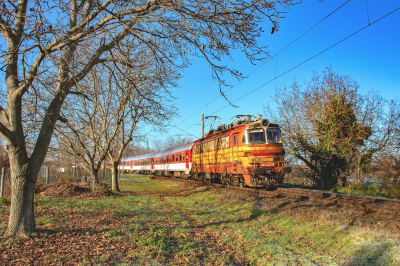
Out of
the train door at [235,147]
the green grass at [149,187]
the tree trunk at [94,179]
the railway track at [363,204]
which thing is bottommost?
the green grass at [149,187]

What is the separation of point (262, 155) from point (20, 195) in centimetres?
994

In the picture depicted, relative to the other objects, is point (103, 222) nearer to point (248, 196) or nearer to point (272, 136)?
point (248, 196)

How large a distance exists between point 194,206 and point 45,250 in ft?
21.8

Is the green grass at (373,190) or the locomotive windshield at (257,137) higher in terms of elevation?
the locomotive windshield at (257,137)

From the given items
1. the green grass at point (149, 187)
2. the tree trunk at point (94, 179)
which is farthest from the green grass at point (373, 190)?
the tree trunk at point (94, 179)

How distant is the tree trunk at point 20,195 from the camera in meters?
5.17

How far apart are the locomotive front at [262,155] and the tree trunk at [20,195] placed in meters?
9.21

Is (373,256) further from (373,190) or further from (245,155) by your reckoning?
(373,190)

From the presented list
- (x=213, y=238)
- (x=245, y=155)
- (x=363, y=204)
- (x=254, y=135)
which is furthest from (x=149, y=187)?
(x=363, y=204)

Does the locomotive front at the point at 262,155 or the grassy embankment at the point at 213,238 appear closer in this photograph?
the grassy embankment at the point at 213,238

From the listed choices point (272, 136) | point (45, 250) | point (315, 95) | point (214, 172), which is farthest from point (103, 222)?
point (315, 95)

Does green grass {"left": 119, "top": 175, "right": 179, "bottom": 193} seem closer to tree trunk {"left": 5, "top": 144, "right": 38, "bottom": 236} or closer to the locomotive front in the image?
the locomotive front

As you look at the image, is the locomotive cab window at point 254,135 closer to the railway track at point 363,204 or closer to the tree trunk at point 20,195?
the railway track at point 363,204

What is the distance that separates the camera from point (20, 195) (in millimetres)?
5219
